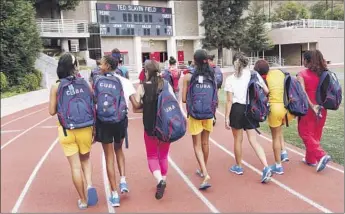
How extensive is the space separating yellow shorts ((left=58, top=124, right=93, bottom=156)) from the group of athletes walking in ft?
0.03

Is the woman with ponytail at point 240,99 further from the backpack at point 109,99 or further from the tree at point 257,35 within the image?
the tree at point 257,35

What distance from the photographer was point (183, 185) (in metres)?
4.84

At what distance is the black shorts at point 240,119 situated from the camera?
4.89m

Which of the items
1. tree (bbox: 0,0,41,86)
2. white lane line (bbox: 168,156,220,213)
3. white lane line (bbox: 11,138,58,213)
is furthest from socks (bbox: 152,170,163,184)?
tree (bbox: 0,0,41,86)

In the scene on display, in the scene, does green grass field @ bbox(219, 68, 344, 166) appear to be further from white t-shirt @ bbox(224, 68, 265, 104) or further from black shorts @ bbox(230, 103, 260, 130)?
white t-shirt @ bbox(224, 68, 265, 104)

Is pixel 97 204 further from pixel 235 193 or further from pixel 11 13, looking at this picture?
pixel 11 13

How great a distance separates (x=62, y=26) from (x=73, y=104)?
30.3 meters

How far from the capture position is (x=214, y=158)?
20.1 feet

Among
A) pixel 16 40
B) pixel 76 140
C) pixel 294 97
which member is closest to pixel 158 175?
pixel 76 140

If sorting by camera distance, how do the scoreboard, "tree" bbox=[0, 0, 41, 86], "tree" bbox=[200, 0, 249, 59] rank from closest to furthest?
"tree" bbox=[0, 0, 41, 86] → the scoreboard → "tree" bbox=[200, 0, 249, 59]

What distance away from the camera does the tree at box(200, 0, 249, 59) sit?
1639 inches

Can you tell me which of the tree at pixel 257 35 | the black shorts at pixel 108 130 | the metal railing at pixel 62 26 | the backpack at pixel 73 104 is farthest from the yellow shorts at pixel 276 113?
the tree at pixel 257 35

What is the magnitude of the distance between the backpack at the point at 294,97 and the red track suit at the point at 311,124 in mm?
218

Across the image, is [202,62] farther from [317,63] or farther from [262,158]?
[317,63]
